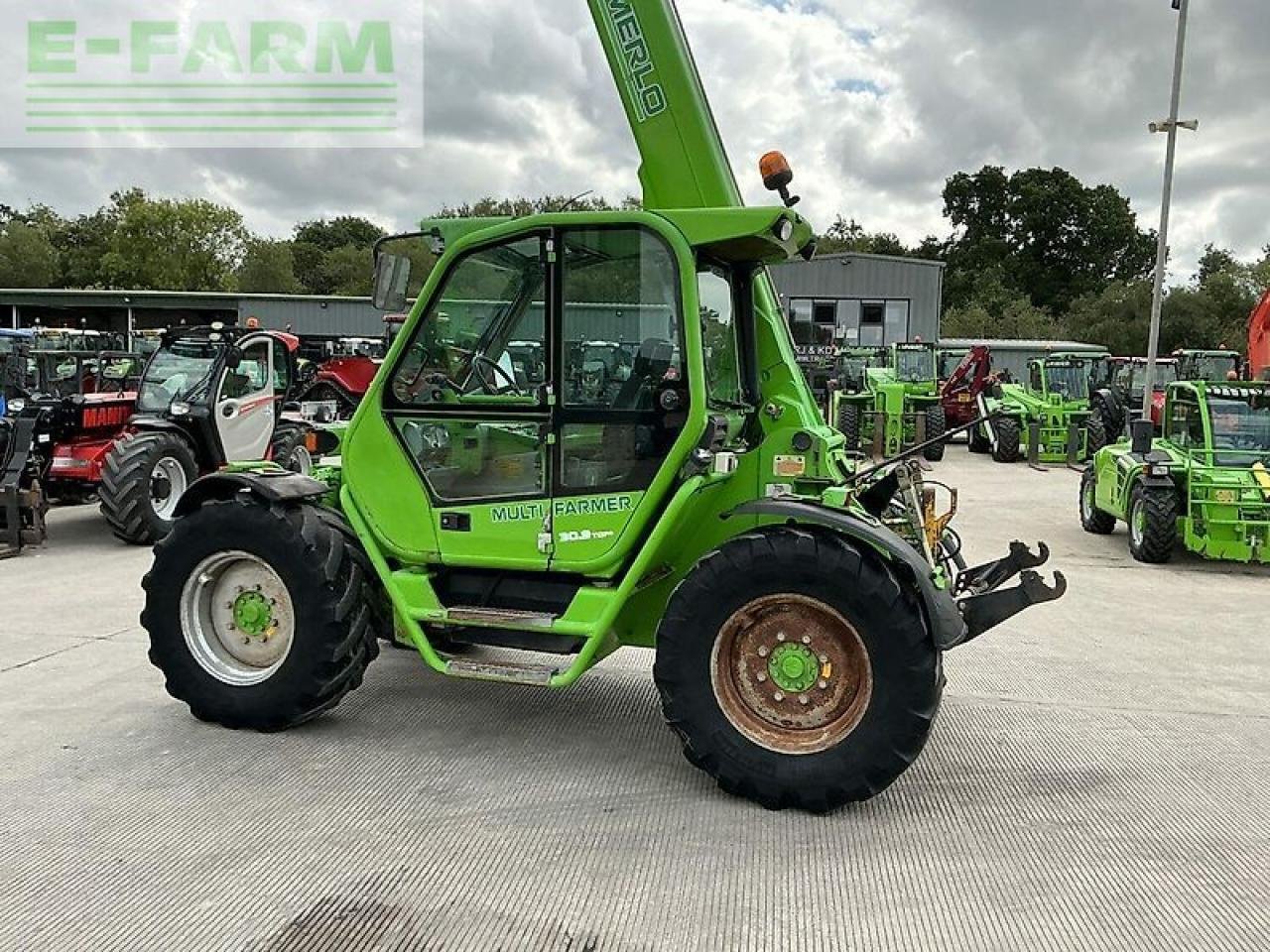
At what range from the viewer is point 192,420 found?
9445 millimetres

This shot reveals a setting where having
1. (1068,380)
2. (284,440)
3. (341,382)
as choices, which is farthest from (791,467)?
(1068,380)

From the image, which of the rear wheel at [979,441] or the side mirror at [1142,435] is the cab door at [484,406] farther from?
the rear wheel at [979,441]

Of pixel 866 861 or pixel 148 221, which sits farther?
pixel 148 221

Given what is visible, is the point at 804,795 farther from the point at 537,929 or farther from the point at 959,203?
the point at 959,203

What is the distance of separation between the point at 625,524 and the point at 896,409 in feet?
48.6

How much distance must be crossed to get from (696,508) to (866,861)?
147 centimetres

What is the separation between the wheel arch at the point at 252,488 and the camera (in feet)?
13.9

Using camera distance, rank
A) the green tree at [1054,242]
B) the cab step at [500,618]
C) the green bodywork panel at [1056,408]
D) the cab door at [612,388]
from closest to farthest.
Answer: the cab door at [612,388] → the cab step at [500,618] → the green bodywork panel at [1056,408] → the green tree at [1054,242]

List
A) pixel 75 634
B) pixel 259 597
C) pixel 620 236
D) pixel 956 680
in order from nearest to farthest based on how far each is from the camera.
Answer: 1. pixel 620 236
2. pixel 259 597
3. pixel 956 680
4. pixel 75 634

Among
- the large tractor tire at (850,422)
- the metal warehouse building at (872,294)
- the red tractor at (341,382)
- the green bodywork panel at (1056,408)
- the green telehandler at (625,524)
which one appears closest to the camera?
the green telehandler at (625,524)

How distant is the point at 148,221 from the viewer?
5444 centimetres

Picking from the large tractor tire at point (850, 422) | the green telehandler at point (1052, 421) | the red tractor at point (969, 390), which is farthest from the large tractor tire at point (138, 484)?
the red tractor at point (969, 390)

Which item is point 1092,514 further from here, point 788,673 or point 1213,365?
point 1213,365

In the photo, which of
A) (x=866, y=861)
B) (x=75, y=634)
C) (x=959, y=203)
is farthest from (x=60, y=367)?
(x=959, y=203)
